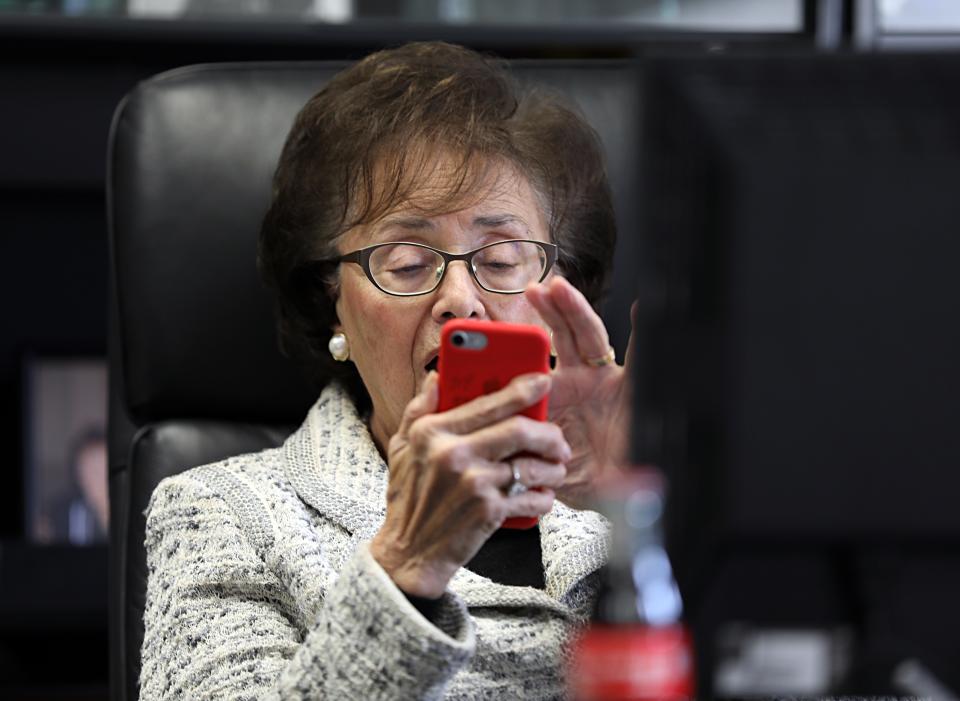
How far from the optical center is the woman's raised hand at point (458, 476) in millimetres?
963

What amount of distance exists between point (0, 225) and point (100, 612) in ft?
2.59

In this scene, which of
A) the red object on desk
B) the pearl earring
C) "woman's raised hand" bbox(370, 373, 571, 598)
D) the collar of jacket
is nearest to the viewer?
the red object on desk

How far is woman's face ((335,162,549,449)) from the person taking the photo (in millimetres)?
1268

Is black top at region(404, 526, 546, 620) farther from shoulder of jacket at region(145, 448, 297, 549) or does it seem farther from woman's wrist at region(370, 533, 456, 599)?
woman's wrist at region(370, 533, 456, 599)

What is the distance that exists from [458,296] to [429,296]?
0.04m

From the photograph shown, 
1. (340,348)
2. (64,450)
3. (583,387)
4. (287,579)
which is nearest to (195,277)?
(340,348)

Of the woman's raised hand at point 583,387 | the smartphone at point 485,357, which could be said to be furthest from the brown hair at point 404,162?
the smartphone at point 485,357

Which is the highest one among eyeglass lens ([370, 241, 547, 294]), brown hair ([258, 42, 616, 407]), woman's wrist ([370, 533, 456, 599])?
brown hair ([258, 42, 616, 407])

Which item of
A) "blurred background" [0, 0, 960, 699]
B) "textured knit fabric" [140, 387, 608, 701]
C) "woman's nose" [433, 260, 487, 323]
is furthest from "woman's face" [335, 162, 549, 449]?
"blurred background" [0, 0, 960, 699]

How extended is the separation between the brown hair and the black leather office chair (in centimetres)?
5

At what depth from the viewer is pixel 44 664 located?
2451 millimetres

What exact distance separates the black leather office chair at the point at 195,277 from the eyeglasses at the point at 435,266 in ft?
0.69

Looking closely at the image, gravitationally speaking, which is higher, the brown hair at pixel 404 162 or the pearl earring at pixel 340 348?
the brown hair at pixel 404 162

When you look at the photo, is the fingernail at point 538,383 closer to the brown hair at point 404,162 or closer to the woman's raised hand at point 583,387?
the woman's raised hand at point 583,387
